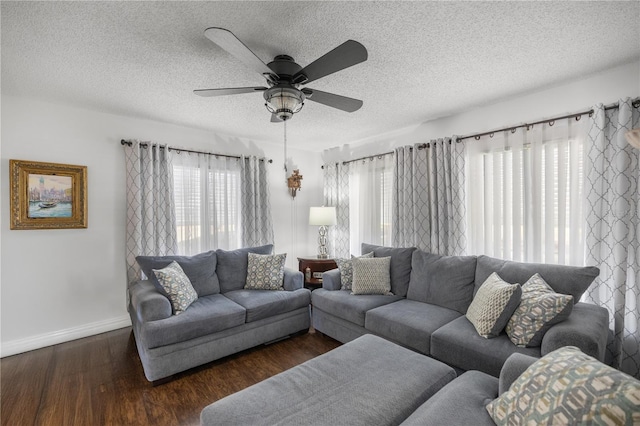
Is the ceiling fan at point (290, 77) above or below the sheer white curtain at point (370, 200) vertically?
above

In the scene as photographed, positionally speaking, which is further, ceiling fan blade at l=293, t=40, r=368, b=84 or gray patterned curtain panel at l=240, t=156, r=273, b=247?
gray patterned curtain panel at l=240, t=156, r=273, b=247

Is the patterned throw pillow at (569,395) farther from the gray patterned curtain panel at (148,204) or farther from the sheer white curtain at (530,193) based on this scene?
the gray patterned curtain panel at (148,204)

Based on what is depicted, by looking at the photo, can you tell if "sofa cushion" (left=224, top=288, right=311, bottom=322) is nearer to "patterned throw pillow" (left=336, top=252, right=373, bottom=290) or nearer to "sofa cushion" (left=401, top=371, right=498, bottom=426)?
"patterned throw pillow" (left=336, top=252, right=373, bottom=290)

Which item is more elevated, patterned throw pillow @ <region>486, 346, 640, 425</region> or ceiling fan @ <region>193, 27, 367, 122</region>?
ceiling fan @ <region>193, 27, 367, 122</region>

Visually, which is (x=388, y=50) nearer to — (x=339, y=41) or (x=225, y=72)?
(x=339, y=41)

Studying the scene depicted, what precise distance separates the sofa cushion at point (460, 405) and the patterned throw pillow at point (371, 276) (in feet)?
5.27

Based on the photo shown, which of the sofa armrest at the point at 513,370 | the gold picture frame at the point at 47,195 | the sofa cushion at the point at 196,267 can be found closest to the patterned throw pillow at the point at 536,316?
the sofa armrest at the point at 513,370

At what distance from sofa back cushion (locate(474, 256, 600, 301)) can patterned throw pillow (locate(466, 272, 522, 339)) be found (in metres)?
0.29

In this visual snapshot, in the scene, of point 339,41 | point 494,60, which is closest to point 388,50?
point 339,41

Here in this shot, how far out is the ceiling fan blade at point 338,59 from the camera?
145 cm

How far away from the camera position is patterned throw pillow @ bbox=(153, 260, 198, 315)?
2.58 metres

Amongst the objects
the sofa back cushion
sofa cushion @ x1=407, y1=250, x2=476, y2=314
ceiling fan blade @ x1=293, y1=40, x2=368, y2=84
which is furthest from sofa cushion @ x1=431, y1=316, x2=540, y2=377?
ceiling fan blade @ x1=293, y1=40, x2=368, y2=84

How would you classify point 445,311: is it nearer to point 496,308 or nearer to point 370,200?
point 496,308

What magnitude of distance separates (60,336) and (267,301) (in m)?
2.19
